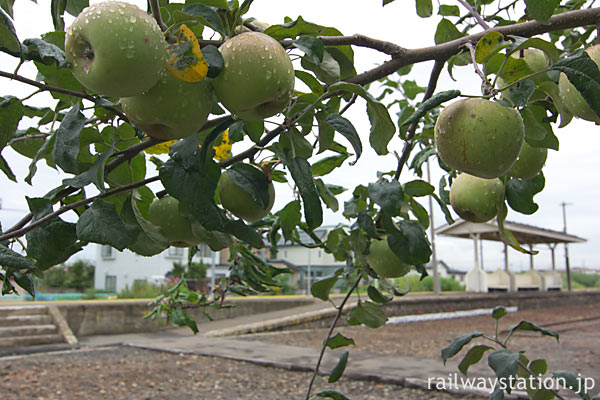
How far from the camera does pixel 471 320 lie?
1156cm

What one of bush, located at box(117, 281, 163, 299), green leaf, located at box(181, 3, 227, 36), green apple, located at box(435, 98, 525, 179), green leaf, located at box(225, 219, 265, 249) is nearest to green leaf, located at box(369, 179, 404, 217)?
green apple, located at box(435, 98, 525, 179)

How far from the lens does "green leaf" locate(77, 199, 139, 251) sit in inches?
27.1

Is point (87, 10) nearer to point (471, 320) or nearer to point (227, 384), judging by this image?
point (227, 384)

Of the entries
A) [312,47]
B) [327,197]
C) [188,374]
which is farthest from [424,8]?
[188,374]

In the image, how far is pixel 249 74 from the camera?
2.10 feet

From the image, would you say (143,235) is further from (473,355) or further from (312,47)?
(473,355)

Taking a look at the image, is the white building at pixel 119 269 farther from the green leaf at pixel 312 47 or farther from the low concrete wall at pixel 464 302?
the green leaf at pixel 312 47

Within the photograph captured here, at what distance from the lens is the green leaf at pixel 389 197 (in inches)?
45.1

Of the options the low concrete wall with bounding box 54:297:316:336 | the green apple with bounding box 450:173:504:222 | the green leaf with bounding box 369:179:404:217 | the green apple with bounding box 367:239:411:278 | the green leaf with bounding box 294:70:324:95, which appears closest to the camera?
the green leaf with bounding box 294:70:324:95

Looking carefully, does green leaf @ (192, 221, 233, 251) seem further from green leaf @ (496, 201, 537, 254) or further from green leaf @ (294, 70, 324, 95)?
green leaf @ (496, 201, 537, 254)

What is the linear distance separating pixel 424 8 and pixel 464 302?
13.2 metres

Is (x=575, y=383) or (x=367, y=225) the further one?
(x=575, y=383)

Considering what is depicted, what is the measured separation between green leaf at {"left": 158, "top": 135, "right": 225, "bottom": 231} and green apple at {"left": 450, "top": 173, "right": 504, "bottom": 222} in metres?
0.87

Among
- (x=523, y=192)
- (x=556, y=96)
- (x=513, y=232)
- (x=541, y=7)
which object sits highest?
(x=513, y=232)
